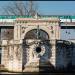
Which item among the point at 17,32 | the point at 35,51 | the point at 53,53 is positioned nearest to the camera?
the point at 53,53

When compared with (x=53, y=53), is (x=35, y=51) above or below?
above

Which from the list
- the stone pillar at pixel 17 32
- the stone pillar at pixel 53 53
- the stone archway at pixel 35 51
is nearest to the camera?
the stone pillar at pixel 53 53

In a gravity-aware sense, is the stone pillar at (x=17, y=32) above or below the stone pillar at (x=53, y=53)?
above

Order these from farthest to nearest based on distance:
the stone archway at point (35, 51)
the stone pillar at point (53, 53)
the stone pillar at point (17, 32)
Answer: the stone pillar at point (17, 32)
the stone archway at point (35, 51)
the stone pillar at point (53, 53)

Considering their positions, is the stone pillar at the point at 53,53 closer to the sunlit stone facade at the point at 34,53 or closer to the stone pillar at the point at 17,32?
the sunlit stone facade at the point at 34,53

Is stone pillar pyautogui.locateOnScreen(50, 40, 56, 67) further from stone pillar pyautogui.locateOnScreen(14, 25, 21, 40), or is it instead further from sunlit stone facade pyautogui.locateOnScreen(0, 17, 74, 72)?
stone pillar pyautogui.locateOnScreen(14, 25, 21, 40)

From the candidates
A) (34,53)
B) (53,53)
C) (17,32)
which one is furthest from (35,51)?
(17,32)

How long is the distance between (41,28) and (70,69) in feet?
23.6

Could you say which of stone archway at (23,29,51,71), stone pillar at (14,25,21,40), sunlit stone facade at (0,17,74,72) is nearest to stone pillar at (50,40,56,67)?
sunlit stone facade at (0,17,74,72)

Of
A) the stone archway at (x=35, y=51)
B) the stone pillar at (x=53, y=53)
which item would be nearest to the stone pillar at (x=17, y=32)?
the stone archway at (x=35, y=51)

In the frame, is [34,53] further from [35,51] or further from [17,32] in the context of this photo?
[17,32]

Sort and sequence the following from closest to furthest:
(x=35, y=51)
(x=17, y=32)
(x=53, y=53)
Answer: (x=53, y=53)
(x=35, y=51)
(x=17, y=32)

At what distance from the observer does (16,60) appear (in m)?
51.8

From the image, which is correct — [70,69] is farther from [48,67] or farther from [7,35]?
[7,35]
